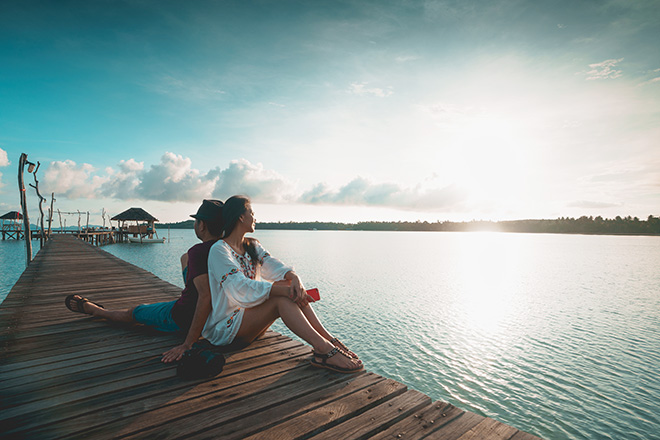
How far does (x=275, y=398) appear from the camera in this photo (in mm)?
2607

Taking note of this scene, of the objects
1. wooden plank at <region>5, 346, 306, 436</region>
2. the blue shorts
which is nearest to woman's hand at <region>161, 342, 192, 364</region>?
wooden plank at <region>5, 346, 306, 436</region>

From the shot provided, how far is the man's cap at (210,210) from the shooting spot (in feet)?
11.3

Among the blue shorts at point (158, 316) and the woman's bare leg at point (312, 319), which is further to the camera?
the blue shorts at point (158, 316)

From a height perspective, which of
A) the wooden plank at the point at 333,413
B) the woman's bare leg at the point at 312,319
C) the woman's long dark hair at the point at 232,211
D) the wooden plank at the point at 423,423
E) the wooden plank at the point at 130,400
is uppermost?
the woman's long dark hair at the point at 232,211

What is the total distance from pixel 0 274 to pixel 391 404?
77.5 feet

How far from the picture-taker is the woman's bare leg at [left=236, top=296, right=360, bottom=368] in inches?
119

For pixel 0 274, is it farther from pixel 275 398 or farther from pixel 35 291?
pixel 275 398

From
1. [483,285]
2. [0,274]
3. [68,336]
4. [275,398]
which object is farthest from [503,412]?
[0,274]

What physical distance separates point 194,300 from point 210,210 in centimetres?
97

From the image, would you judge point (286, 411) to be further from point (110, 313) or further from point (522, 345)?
point (522, 345)

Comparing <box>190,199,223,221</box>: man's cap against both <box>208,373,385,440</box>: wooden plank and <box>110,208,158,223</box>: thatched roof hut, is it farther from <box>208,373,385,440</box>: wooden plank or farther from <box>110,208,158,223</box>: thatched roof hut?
<box>110,208,158,223</box>: thatched roof hut

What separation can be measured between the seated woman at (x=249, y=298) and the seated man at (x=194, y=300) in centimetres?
13

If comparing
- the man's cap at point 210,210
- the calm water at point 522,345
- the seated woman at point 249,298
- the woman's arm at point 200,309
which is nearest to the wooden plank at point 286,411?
the seated woman at point 249,298

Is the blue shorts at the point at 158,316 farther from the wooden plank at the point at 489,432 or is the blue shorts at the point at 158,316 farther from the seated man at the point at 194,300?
the wooden plank at the point at 489,432
